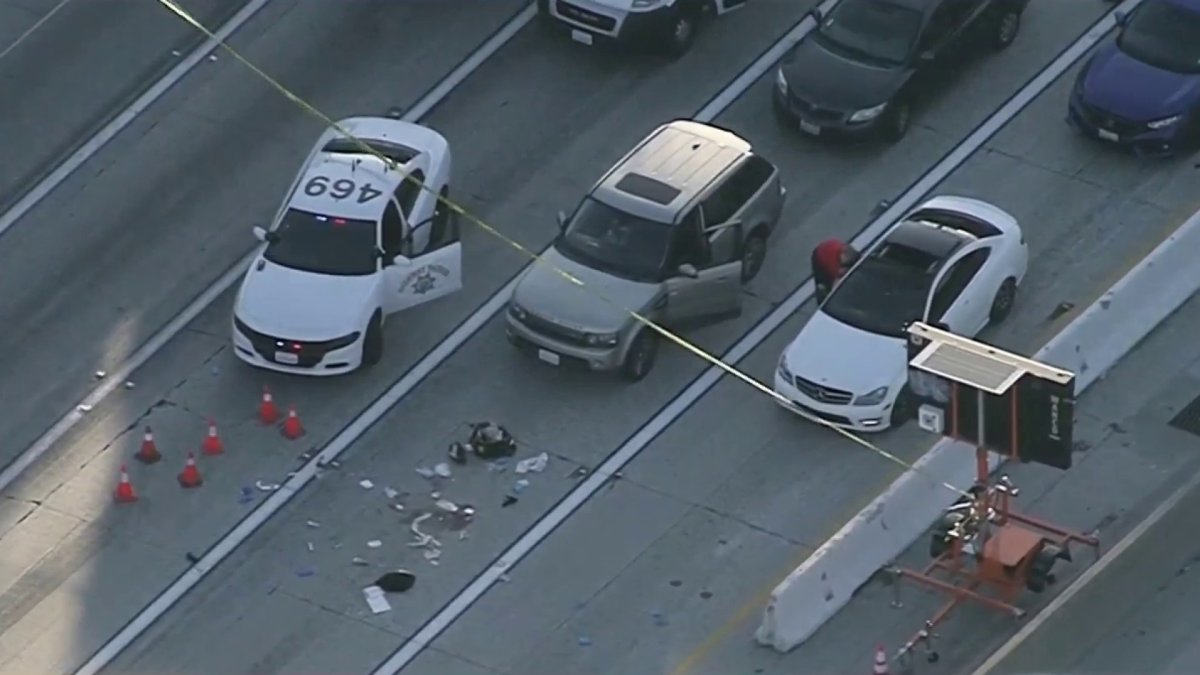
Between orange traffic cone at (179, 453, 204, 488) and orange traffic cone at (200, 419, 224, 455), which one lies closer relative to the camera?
orange traffic cone at (179, 453, 204, 488)

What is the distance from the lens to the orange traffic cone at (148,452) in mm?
34844

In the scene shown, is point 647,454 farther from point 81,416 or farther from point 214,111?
point 214,111

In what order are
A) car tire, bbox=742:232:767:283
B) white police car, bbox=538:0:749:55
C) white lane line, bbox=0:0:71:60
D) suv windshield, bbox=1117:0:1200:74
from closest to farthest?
car tire, bbox=742:232:767:283 → suv windshield, bbox=1117:0:1200:74 → white police car, bbox=538:0:749:55 → white lane line, bbox=0:0:71:60

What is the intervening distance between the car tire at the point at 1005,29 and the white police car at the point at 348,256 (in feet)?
22.9

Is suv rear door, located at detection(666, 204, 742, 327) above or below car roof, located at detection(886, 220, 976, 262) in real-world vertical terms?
below

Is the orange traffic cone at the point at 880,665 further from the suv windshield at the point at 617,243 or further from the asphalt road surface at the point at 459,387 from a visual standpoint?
the suv windshield at the point at 617,243

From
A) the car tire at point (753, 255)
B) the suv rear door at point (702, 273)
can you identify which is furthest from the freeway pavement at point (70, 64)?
the car tire at point (753, 255)

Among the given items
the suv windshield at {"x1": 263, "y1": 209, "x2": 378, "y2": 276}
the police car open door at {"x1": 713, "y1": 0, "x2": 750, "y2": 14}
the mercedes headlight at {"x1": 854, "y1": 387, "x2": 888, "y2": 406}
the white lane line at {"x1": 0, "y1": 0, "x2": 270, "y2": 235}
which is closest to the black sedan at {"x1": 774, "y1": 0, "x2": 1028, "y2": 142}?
the police car open door at {"x1": 713, "y1": 0, "x2": 750, "y2": 14}

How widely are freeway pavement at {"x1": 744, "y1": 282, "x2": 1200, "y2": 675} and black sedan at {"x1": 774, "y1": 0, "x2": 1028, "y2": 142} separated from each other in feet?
16.0

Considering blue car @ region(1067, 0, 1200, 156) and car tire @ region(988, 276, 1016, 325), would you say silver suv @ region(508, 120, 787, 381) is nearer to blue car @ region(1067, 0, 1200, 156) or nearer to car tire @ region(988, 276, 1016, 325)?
car tire @ region(988, 276, 1016, 325)

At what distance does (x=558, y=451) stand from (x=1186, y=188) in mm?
8341

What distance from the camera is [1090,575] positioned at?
105 feet

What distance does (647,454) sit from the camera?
113ft

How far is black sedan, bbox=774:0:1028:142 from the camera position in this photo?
38281mm
